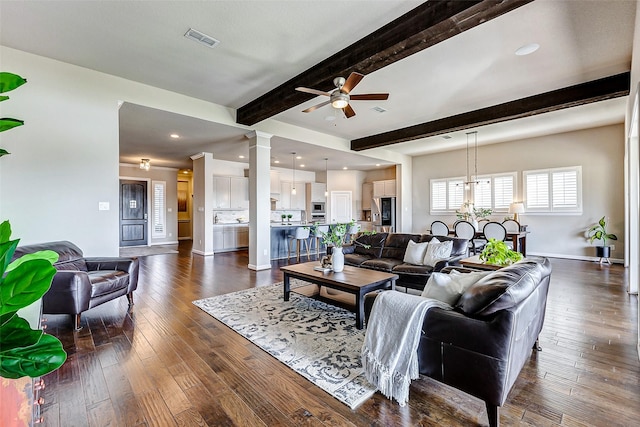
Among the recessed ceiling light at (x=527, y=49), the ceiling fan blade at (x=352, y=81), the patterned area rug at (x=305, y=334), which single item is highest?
the recessed ceiling light at (x=527, y=49)

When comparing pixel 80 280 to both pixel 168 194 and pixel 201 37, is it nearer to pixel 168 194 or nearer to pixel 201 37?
pixel 201 37

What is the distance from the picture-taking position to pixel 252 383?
213 cm

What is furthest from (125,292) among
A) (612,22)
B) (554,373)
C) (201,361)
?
(612,22)

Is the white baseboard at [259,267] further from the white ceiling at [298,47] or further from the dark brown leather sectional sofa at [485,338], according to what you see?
the dark brown leather sectional sofa at [485,338]

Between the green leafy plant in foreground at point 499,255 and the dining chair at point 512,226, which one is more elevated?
the dining chair at point 512,226

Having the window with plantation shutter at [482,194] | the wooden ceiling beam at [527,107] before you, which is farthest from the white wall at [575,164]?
the wooden ceiling beam at [527,107]

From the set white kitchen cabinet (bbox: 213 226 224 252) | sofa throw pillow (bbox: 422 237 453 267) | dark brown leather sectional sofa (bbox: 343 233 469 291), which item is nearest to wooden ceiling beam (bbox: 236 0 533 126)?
dark brown leather sectional sofa (bbox: 343 233 469 291)

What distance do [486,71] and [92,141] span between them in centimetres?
539

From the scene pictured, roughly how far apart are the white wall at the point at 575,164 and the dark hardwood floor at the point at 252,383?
4387 millimetres

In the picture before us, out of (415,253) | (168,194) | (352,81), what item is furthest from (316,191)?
(352,81)

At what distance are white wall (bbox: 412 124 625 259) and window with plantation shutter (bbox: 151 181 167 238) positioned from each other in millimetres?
10240

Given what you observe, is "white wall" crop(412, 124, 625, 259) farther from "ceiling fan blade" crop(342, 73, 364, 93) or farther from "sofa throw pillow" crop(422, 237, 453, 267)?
"ceiling fan blade" crop(342, 73, 364, 93)

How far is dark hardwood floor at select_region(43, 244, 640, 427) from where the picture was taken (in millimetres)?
1776

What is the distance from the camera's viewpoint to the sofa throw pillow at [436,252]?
4.22m
